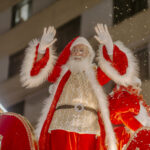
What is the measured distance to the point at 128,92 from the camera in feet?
14.1

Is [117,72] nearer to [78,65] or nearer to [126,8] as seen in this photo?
[78,65]

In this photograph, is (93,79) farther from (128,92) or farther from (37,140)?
(37,140)

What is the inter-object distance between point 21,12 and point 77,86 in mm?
5209

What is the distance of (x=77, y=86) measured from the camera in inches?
167

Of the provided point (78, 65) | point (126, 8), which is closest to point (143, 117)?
point (78, 65)

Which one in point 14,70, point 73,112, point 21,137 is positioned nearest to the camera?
point 21,137

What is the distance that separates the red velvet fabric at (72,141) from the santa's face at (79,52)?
746mm

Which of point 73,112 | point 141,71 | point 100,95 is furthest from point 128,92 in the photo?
point 141,71

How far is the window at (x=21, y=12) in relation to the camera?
898 cm

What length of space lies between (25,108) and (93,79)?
153 inches

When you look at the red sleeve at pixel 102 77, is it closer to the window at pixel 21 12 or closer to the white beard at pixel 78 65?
the white beard at pixel 78 65

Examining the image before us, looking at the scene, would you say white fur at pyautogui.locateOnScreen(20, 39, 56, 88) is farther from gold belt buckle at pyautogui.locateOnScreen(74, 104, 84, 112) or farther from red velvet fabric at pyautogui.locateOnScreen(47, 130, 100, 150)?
red velvet fabric at pyautogui.locateOnScreen(47, 130, 100, 150)

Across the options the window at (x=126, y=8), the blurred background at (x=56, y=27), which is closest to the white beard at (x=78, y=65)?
the blurred background at (x=56, y=27)

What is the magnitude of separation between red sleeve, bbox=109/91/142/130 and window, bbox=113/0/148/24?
274cm
